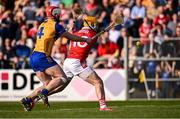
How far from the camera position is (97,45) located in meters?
26.8

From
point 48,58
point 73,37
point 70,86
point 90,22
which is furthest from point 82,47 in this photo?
point 70,86

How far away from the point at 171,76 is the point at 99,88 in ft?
25.8

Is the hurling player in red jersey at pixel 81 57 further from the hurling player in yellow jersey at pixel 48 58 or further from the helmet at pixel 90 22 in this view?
the hurling player in yellow jersey at pixel 48 58

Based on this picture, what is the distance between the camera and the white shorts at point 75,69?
18281mm

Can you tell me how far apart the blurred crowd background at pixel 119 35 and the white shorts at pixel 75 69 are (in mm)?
6750

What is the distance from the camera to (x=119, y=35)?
88.6 feet

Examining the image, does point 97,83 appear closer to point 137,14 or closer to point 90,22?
point 90,22

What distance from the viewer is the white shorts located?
60.0 feet

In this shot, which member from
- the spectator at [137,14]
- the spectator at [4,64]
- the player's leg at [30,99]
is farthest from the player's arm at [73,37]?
the spectator at [137,14]

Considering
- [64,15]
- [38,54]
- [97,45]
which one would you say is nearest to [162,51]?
[97,45]

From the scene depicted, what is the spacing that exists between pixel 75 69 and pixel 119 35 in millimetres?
8627

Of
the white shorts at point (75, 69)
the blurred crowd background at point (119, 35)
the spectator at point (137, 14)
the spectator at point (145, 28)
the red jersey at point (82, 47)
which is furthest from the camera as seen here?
the spectator at point (137, 14)

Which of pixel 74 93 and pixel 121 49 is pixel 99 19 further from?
pixel 74 93

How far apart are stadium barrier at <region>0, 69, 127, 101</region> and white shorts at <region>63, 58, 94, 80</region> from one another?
6.52 meters
